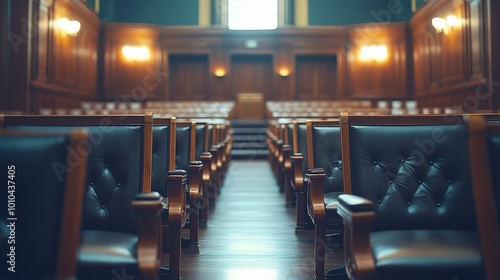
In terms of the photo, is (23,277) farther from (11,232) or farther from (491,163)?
(491,163)

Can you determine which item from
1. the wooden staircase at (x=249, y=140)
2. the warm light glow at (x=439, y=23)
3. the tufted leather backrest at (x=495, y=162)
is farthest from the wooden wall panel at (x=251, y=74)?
the tufted leather backrest at (x=495, y=162)

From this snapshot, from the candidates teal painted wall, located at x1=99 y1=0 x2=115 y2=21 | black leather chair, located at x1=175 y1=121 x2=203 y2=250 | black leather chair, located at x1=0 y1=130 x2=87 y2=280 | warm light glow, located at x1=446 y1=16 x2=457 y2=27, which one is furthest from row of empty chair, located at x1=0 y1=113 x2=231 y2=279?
teal painted wall, located at x1=99 y1=0 x2=115 y2=21

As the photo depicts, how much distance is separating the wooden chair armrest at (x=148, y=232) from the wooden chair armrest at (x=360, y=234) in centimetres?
43

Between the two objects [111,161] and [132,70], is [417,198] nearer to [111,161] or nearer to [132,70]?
[111,161]

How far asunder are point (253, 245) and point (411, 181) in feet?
3.17

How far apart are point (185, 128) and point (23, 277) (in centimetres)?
118

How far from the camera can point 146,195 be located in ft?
3.07

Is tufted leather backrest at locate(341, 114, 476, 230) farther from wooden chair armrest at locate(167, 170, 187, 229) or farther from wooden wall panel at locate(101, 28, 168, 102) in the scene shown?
wooden wall panel at locate(101, 28, 168, 102)

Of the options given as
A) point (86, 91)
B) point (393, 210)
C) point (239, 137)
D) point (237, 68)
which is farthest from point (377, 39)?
point (393, 210)

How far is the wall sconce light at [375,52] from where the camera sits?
7.63 m

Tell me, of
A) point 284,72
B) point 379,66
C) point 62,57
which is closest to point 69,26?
point 62,57

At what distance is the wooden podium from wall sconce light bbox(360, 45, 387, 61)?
220 centimetres

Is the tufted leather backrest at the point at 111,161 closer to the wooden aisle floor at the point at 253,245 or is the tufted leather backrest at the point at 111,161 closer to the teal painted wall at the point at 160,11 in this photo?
the wooden aisle floor at the point at 253,245

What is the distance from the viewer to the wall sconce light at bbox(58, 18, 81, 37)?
18.6 ft
